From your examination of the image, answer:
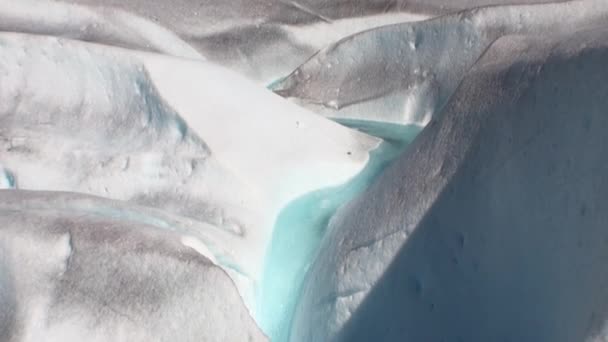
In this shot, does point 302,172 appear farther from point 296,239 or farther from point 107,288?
point 107,288

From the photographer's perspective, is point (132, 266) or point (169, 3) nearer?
point (132, 266)

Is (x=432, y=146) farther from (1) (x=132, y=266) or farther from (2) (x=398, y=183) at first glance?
(1) (x=132, y=266)

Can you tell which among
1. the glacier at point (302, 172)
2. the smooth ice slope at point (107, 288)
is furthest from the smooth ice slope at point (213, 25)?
the smooth ice slope at point (107, 288)

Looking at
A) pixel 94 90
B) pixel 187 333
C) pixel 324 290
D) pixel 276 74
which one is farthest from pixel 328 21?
pixel 187 333

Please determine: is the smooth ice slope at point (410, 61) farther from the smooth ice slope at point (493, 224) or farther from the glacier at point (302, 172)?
the smooth ice slope at point (493, 224)

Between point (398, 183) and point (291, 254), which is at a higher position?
point (398, 183)

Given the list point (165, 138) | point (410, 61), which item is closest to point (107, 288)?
point (165, 138)

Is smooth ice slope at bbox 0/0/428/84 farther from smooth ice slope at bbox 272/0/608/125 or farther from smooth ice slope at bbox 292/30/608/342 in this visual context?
smooth ice slope at bbox 292/30/608/342
